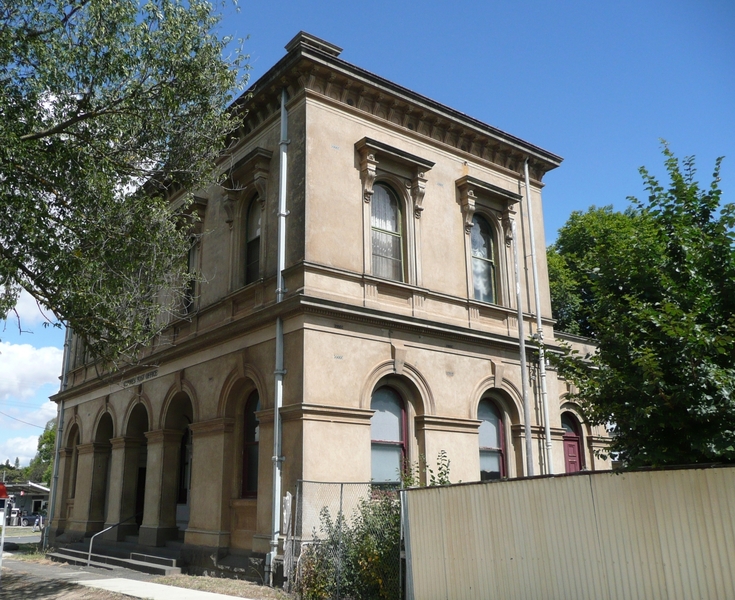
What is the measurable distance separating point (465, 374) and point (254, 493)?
19.1 feet

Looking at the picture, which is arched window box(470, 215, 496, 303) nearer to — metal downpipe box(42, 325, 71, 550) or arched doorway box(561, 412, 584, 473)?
arched doorway box(561, 412, 584, 473)

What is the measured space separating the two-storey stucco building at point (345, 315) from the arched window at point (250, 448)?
52 millimetres

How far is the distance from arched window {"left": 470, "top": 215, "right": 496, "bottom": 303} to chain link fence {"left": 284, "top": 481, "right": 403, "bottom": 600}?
6.87 metres

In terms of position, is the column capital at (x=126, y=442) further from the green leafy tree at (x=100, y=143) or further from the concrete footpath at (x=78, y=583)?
the green leafy tree at (x=100, y=143)


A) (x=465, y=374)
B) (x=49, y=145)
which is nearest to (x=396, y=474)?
(x=465, y=374)

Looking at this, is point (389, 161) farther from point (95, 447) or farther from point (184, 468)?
point (95, 447)

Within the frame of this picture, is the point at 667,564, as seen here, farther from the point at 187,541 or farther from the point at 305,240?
the point at 187,541

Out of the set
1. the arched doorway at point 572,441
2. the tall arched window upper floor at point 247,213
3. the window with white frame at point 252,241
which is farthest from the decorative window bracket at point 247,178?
the arched doorway at point 572,441

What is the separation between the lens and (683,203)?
10.0 metres

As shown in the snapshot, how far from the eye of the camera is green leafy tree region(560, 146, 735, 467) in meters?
8.38

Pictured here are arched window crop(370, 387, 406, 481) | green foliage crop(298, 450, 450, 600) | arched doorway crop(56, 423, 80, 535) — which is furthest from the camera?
arched doorway crop(56, 423, 80, 535)

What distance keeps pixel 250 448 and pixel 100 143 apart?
25.2 feet

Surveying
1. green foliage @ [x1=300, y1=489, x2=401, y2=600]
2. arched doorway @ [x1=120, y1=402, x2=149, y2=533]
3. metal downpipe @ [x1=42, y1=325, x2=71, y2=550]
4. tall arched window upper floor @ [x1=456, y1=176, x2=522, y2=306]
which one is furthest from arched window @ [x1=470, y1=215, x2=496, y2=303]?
metal downpipe @ [x1=42, y1=325, x2=71, y2=550]

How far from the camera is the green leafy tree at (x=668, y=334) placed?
8375 mm
